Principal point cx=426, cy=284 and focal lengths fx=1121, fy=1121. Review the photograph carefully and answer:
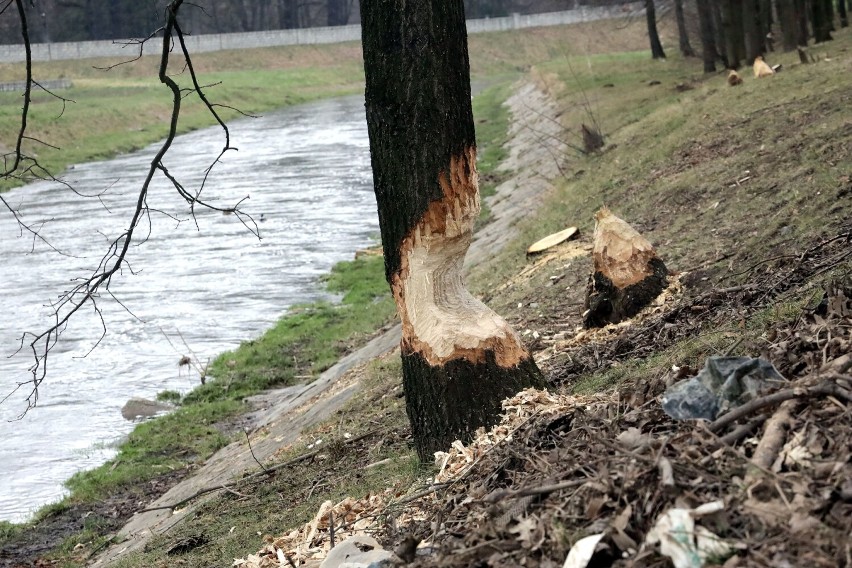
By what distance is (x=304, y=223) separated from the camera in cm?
2616

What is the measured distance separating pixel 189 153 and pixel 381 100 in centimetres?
3564

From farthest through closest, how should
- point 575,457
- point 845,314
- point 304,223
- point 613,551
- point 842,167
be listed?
1. point 304,223
2. point 842,167
3. point 845,314
4. point 575,457
5. point 613,551

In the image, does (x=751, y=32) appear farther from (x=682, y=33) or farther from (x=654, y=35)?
(x=654, y=35)

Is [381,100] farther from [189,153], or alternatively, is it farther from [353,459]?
[189,153]

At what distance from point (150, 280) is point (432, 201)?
15.3m

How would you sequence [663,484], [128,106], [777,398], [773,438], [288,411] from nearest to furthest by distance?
1. [663,484]
2. [773,438]
3. [777,398]
4. [288,411]
5. [128,106]

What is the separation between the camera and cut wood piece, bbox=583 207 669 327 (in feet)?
29.7

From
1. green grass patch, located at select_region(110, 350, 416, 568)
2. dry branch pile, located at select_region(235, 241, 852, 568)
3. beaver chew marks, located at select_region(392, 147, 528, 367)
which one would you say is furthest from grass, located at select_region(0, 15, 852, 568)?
dry branch pile, located at select_region(235, 241, 852, 568)

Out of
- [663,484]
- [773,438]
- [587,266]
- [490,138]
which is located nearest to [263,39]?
[490,138]

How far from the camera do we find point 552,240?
13.6 metres

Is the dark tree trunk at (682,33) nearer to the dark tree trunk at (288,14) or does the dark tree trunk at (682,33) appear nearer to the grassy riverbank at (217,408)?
the grassy riverbank at (217,408)

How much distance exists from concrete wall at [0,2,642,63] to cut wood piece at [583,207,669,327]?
63391mm

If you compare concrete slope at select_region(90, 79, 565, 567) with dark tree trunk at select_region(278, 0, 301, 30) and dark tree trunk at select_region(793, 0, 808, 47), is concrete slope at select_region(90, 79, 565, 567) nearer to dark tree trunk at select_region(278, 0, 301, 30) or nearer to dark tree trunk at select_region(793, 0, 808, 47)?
dark tree trunk at select_region(793, 0, 808, 47)

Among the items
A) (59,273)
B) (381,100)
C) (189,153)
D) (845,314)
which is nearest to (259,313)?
(59,273)
